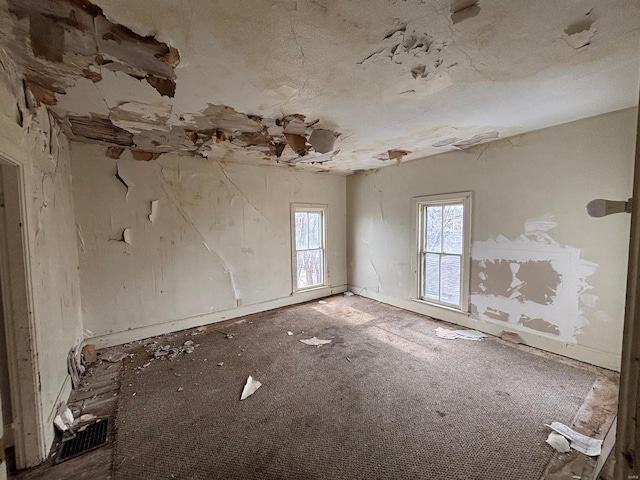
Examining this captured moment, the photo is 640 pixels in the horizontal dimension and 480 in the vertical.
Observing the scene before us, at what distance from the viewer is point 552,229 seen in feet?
9.47

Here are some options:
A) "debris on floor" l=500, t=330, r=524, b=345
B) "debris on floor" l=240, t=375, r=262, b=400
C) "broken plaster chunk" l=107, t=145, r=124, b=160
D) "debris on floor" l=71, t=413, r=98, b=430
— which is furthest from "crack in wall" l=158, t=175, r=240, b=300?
"debris on floor" l=500, t=330, r=524, b=345

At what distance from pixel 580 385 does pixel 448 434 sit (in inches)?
58.3

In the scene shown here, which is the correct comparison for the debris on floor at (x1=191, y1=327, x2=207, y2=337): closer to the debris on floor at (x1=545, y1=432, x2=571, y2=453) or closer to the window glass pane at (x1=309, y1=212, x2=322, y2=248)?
the window glass pane at (x1=309, y1=212, x2=322, y2=248)

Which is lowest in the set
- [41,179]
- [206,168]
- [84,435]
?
[84,435]

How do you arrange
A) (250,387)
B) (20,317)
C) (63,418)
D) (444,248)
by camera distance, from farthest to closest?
(444,248)
(250,387)
(63,418)
(20,317)

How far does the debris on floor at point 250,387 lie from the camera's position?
2330mm

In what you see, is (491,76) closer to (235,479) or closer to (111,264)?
(235,479)

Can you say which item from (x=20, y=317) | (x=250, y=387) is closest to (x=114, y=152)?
(x=20, y=317)

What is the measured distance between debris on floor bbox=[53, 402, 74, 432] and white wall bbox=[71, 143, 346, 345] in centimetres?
126

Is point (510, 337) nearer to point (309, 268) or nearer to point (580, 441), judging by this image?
point (580, 441)

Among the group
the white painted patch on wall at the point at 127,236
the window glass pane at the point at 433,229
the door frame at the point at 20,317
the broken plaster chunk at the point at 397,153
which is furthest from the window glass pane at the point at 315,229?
the door frame at the point at 20,317

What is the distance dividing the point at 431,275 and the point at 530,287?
1261 millimetres

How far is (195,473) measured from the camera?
1611 millimetres

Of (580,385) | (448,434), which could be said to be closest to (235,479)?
(448,434)
